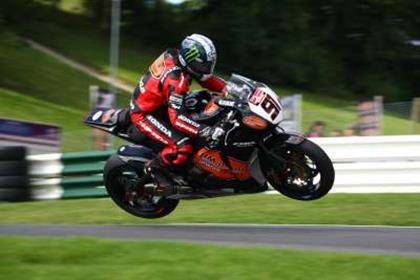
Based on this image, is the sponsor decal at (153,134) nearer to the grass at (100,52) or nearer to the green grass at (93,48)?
the grass at (100,52)

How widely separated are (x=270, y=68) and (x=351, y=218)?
109ft

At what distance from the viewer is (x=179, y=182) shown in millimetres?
9414

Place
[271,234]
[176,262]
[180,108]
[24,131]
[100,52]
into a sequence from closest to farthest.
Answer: [176,262] → [271,234] → [180,108] → [24,131] → [100,52]

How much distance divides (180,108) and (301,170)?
4.69 ft

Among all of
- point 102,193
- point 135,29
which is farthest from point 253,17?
point 102,193

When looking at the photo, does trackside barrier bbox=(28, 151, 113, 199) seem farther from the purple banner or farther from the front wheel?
the front wheel

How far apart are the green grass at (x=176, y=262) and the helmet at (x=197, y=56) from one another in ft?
7.90

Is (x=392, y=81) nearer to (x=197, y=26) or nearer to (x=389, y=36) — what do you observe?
(x=389, y=36)

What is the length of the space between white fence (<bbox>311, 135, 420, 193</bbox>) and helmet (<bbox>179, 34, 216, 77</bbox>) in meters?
3.93

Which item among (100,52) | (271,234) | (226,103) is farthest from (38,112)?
(271,234)

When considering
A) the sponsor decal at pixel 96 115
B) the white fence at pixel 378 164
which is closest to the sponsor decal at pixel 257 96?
the sponsor decal at pixel 96 115

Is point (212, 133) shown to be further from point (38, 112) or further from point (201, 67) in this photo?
point (38, 112)

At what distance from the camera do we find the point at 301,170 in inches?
340

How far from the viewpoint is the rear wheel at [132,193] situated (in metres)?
Result: 9.60
